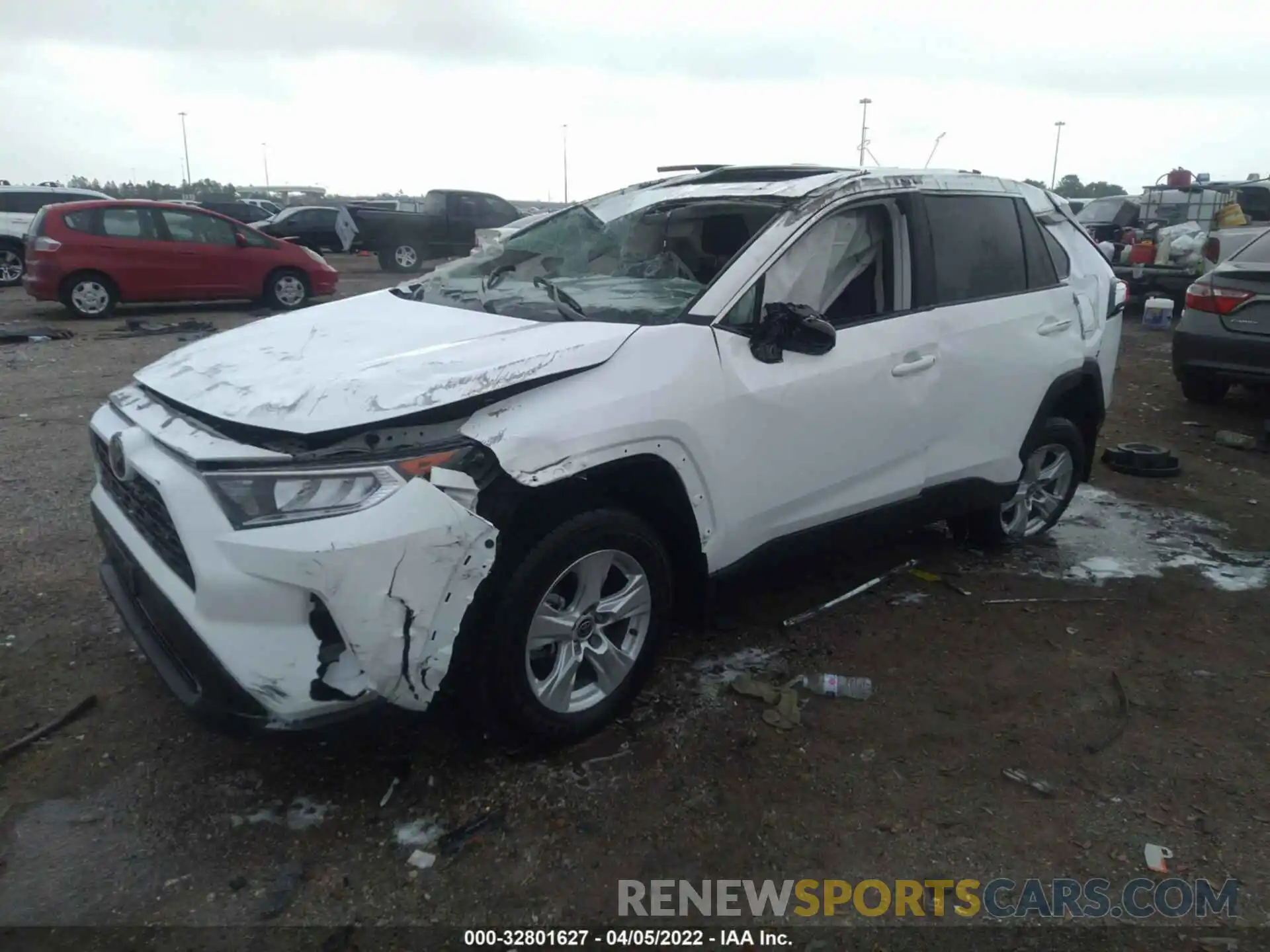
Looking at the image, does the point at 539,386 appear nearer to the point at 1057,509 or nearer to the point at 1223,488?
the point at 1057,509

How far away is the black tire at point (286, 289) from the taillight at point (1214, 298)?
11276 millimetres

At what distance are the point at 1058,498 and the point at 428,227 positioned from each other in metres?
18.8

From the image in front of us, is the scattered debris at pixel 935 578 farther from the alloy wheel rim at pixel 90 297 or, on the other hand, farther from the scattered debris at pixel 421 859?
the alloy wheel rim at pixel 90 297

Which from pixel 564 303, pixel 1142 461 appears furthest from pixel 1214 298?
pixel 564 303

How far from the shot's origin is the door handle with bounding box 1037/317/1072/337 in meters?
4.33

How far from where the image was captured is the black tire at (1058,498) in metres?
4.53

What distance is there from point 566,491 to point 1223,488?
4.98 metres

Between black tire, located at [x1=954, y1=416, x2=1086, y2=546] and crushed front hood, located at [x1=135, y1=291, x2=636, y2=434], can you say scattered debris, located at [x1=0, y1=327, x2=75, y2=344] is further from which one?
black tire, located at [x1=954, y1=416, x2=1086, y2=546]

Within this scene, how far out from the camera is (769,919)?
2.36 metres

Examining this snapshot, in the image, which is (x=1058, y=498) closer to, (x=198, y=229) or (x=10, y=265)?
(x=198, y=229)

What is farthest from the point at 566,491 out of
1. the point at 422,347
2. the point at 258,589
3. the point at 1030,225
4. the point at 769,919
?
the point at 1030,225

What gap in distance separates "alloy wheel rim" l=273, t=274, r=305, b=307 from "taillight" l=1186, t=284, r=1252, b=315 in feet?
37.8

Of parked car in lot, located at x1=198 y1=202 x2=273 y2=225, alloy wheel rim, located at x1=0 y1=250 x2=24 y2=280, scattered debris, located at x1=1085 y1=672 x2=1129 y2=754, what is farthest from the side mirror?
parked car in lot, located at x1=198 y1=202 x2=273 y2=225

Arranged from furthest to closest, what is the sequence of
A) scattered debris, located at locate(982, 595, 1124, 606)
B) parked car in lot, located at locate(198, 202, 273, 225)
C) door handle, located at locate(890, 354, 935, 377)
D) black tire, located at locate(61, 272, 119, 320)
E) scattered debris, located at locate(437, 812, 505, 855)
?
parked car in lot, located at locate(198, 202, 273, 225)
black tire, located at locate(61, 272, 119, 320)
scattered debris, located at locate(982, 595, 1124, 606)
door handle, located at locate(890, 354, 935, 377)
scattered debris, located at locate(437, 812, 505, 855)
